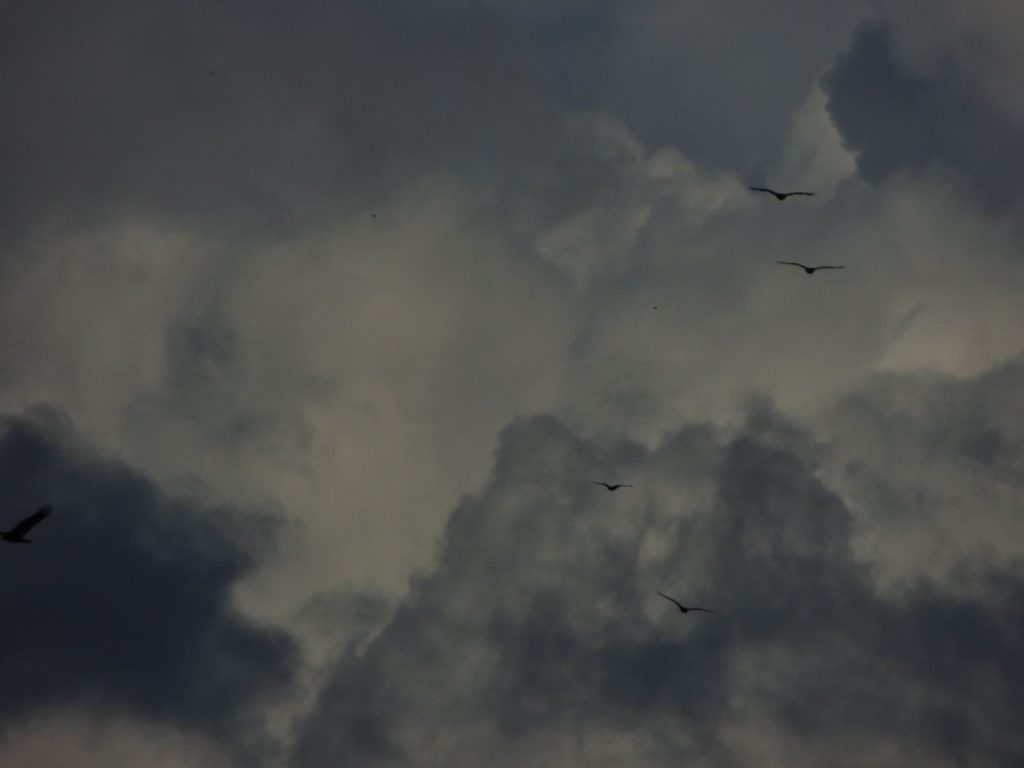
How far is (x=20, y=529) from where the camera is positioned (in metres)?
105

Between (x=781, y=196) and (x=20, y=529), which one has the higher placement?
(x=781, y=196)

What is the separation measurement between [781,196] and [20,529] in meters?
82.7

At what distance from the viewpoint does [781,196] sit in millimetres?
123812

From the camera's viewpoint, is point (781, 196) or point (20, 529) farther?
point (781, 196)
